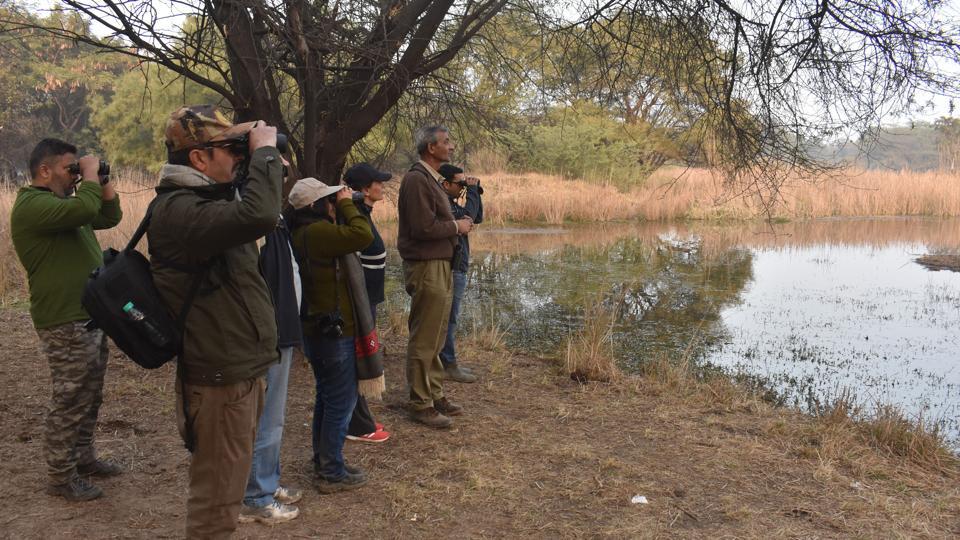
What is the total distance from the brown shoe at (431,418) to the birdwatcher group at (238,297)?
15 mm

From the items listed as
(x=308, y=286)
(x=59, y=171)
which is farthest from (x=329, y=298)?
(x=59, y=171)

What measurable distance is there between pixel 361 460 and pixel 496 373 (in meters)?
2.14

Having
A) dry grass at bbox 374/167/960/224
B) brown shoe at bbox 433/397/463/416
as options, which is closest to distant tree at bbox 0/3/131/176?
dry grass at bbox 374/167/960/224

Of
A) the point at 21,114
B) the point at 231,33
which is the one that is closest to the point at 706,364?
the point at 231,33

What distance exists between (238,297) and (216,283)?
83 millimetres

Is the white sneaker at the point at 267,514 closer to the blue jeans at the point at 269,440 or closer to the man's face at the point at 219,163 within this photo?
the blue jeans at the point at 269,440

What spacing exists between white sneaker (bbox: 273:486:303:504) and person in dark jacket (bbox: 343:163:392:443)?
0.73 meters

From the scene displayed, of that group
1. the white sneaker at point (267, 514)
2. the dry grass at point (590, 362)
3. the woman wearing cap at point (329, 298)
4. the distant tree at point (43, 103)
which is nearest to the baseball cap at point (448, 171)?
the woman wearing cap at point (329, 298)

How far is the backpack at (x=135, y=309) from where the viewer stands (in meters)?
2.18

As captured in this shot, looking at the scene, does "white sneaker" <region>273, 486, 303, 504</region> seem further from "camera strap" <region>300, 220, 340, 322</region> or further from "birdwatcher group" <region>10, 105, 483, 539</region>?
"camera strap" <region>300, 220, 340, 322</region>

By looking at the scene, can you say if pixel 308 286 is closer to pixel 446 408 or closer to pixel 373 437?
pixel 373 437

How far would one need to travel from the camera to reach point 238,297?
7.62 feet

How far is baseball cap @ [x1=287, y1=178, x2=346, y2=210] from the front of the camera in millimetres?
3293

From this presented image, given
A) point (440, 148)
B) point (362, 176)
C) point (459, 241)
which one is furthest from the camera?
point (459, 241)
